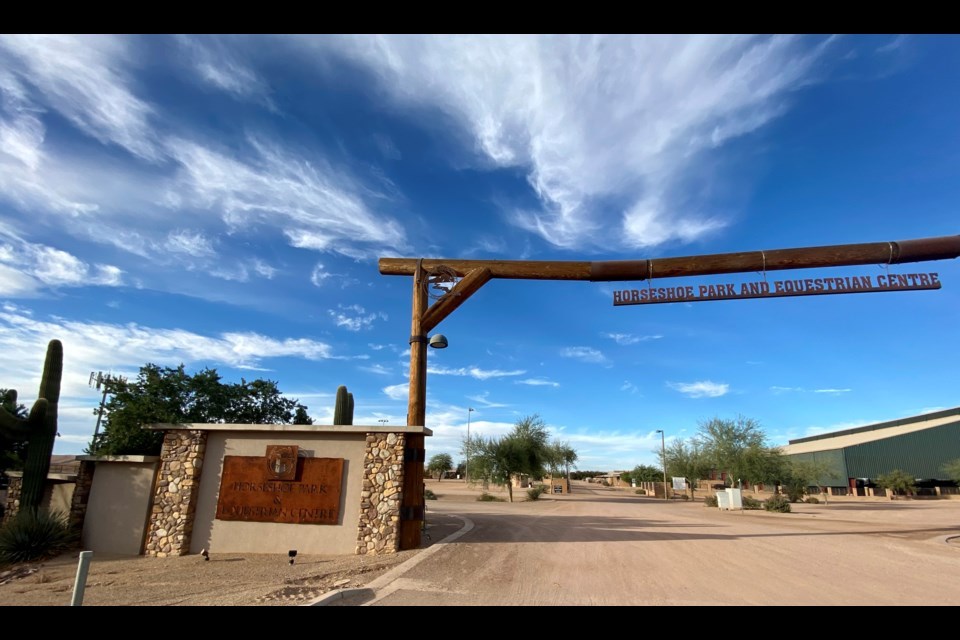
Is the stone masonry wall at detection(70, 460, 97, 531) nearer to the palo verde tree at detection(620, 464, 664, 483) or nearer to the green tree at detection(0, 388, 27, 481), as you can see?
the green tree at detection(0, 388, 27, 481)

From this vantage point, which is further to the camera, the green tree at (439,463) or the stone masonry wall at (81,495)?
the green tree at (439,463)

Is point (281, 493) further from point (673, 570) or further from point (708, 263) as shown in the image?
point (708, 263)

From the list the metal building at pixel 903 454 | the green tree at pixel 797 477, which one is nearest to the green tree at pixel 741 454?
the green tree at pixel 797 477

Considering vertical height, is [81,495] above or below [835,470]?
below

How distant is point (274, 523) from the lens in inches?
446

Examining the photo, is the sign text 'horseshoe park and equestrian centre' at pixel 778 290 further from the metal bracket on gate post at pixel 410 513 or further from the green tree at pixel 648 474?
the green tree at pixel 648 474

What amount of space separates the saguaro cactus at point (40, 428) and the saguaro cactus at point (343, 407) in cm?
766

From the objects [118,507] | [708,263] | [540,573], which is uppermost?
[708,263]

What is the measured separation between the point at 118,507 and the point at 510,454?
27.5 meters

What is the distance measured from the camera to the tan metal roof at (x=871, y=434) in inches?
2133

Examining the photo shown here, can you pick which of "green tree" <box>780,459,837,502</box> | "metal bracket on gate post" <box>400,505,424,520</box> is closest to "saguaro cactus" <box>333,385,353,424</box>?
"metal bracket on gate post" <box>400,505,424,520</box>

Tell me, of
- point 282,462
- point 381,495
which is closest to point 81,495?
point 282,462
